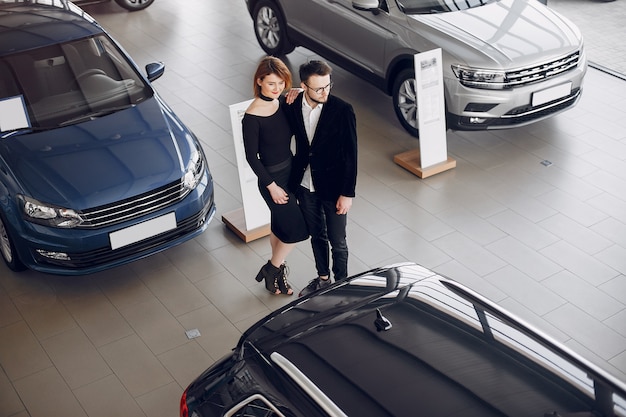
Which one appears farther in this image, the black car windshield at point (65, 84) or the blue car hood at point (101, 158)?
the black car windshield at point (65, 84)

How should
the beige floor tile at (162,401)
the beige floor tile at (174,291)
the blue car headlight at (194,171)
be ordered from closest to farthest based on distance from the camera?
the beige floor tile at (162,401) → the beige floor tile at (174,291) → the blue car headlight at (194,171)

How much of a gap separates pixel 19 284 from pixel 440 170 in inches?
144

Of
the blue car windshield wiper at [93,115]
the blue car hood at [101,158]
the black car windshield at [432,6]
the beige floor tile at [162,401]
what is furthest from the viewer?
the black car windshield at [432,6]

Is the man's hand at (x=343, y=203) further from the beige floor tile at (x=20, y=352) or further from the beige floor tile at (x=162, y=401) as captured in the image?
the beige floor tile at (x=20, y=352)

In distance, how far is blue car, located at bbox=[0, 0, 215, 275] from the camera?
5480 mm

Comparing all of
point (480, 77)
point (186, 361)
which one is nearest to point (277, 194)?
point (186, 361)

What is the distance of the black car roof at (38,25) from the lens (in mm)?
6406

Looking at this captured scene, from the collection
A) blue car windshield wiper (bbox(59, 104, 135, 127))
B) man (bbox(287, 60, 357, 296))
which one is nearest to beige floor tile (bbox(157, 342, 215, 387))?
man (bbox(287, 60, 357, 296))

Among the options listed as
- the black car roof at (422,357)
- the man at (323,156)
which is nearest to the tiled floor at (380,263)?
the man at (323,156)

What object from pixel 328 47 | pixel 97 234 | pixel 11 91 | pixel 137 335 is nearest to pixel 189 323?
pixel 137 335

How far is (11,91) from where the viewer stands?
6160 mm

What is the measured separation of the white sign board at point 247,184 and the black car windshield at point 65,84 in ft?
3.06

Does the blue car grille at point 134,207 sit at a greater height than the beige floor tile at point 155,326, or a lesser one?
greater

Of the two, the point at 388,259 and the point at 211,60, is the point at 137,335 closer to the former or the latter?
the point at 388,259
